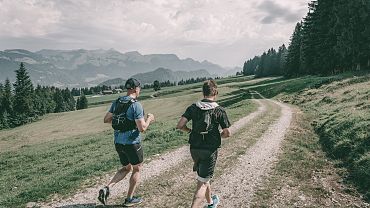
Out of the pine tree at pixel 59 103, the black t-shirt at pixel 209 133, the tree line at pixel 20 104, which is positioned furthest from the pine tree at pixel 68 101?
the black t-shirt at pixel 209 133

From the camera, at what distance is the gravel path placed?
1048 centimetres

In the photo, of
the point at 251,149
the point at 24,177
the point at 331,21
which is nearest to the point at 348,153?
the point at 251,149

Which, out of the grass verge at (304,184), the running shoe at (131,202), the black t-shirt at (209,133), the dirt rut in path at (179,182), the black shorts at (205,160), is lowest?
the grass verge at (304,184)

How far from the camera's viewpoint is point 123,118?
8945 millimetres

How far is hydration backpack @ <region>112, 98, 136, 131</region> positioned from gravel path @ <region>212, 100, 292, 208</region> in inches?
145

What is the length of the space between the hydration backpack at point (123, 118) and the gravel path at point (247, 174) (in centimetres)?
368

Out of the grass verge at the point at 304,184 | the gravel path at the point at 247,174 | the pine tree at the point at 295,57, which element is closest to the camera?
the grass verge at the point at 304,184

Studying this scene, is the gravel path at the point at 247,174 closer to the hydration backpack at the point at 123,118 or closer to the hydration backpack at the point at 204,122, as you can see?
the hydration backpack at the point at 204,122

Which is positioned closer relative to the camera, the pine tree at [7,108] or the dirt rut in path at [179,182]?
the dirt rut in path at [179,182]

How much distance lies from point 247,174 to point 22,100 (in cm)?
10998

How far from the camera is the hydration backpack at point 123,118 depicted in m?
8.93

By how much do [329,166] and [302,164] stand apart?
109 cm

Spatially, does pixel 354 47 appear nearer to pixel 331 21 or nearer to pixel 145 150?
pixel 331 21

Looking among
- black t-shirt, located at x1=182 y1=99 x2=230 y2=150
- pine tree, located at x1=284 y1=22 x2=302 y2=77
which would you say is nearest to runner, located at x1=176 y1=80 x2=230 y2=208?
black t-shirt, located at x1=182 y1=99 x2=230 y2=150
